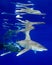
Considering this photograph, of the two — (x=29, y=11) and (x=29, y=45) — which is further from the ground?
(x=29, y=11)

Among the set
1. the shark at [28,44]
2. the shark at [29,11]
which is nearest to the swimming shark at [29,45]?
the shark at [28,44]

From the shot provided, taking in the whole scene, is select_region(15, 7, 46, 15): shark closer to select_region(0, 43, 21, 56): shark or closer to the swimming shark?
the swimming shark

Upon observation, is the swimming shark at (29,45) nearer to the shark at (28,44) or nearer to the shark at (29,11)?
the shark at (28,44)

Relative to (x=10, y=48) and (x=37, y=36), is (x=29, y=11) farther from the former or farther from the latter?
(x=10, y=48)

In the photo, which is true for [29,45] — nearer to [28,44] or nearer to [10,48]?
[28,44]

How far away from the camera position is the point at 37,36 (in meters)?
4.89

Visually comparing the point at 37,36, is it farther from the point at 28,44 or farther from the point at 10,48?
the point at 10,48

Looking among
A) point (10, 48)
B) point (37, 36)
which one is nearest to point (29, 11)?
point (37, 36)

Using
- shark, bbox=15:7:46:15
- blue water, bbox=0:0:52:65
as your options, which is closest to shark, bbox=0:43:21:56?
blue water, bbox=0:0:52:65

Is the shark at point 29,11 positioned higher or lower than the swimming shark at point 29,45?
higher

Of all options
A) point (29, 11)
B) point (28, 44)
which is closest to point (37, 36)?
point (28, 44)

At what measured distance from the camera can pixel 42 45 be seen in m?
4.88

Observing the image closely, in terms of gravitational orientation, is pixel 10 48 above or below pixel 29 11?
below

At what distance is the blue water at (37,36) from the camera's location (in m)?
4.86
